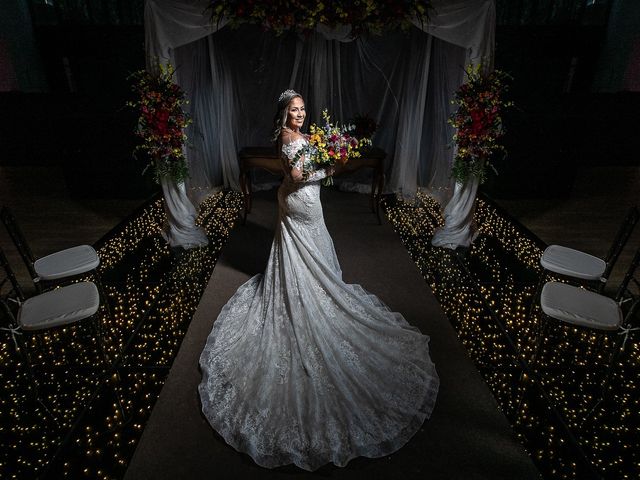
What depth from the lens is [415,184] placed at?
6.81m

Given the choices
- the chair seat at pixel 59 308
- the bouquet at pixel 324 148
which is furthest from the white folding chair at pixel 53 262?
the bouquet at pixel 324 148

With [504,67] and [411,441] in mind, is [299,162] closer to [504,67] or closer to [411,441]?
[411,441]

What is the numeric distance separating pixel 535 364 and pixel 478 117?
2.65m

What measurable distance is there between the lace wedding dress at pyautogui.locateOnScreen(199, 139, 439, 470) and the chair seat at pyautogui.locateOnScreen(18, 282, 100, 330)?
3.11 ft

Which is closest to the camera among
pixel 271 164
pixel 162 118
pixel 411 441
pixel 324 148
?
pixel 411 441

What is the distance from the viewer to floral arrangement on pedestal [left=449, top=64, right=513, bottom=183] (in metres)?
4.75

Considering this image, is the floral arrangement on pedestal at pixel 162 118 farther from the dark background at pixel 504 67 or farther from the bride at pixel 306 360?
the dark background at pixel 504 67

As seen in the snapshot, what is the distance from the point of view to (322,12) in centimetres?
447

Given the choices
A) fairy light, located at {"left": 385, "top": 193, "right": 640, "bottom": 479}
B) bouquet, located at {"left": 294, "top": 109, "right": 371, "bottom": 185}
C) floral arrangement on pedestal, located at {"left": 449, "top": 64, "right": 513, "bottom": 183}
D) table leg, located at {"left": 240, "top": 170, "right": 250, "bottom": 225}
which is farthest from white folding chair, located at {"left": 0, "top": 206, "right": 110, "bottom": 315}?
floral arrangement on pedestal, located at {"left": 449, "top": 64, "right": 513, "bottom": 183}

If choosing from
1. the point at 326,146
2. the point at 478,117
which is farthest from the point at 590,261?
the point at 326,146

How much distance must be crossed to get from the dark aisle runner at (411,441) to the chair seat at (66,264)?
1.04 m

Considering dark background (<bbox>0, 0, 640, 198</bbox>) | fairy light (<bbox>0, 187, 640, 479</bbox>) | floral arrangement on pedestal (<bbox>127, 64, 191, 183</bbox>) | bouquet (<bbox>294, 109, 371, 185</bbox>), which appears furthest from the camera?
dark background (<bbox>0, 0, 640, 198</bbox>)

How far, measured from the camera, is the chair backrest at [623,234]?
3572 mm

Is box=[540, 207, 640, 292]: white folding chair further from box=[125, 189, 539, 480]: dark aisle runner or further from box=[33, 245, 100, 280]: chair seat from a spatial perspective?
box=[33, 245, 100, 280]: chair seat
